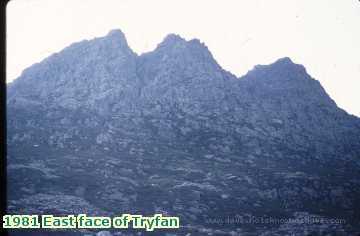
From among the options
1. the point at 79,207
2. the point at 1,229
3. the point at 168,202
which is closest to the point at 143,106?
the point at 168,202

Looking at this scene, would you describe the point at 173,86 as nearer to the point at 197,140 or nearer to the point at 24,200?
the point at 197,140

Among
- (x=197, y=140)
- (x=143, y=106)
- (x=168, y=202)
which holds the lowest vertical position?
(x=168, y=202)

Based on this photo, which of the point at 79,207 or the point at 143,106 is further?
the point at 143,106

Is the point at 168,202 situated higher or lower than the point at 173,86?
lower

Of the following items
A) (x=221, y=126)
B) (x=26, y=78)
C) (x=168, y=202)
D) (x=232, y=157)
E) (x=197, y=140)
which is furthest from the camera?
(x=26, y=78)

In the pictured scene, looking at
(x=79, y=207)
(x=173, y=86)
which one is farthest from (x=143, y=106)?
(x=79, y=207)

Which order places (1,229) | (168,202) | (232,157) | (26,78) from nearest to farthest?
(1,229)
(168,202)
(232,157)
(26,78)

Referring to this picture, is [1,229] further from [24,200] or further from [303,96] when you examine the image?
[303,96]
